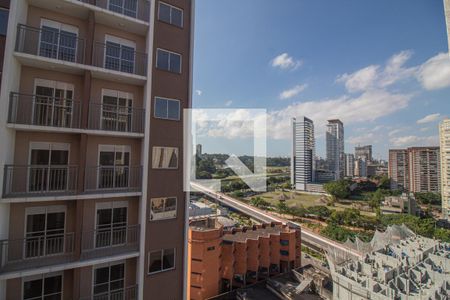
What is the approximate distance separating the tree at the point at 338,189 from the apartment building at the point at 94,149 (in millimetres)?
36898

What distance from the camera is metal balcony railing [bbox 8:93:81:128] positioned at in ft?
13.4

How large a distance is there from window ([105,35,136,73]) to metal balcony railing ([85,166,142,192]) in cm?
250

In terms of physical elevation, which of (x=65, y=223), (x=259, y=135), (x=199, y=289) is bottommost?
(x=199, y=289)

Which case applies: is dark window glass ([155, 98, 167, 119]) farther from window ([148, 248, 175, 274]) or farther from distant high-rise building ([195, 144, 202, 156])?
distant high-rise building ([195, 144, 202, 156])

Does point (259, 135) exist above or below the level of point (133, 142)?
above

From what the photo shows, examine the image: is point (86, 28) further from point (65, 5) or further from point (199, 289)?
point (199, 289)

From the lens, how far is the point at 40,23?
4496 mm

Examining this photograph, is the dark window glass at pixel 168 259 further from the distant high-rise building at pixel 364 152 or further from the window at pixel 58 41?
the distant high-rise building at pixel 364 152

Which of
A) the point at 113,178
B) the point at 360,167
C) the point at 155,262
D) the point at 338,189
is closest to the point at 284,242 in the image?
the point at 155,262

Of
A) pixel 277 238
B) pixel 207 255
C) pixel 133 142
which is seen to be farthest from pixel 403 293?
pixel 133 142

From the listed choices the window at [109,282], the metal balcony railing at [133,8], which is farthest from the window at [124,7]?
the window at [109,282]

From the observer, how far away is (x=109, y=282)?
4738mm

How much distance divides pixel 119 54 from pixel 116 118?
165 cm

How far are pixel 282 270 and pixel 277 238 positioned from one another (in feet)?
7.90
